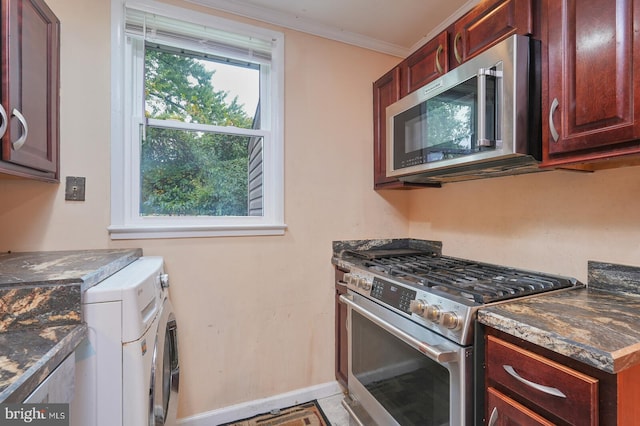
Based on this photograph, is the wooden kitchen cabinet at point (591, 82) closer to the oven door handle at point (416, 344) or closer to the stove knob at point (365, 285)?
the oven door handle at point (416, 344)

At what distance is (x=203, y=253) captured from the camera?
1675 mm

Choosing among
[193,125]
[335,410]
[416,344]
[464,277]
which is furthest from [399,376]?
[193,125]

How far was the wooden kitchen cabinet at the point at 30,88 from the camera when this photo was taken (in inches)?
41.3

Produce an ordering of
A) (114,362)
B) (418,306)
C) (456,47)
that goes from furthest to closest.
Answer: (456,47) → (418,306) → (114,362)

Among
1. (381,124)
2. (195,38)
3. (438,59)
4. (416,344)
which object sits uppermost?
(195,38)

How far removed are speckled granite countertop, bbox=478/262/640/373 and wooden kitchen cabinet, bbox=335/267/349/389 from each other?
1021mm

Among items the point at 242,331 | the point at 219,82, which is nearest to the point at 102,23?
the point at 219,82

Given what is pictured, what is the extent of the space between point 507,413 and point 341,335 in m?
1.15

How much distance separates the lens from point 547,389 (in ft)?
2.50

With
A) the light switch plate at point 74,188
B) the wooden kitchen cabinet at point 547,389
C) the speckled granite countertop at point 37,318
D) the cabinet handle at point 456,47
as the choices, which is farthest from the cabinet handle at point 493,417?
the light switch plate at point 74,188

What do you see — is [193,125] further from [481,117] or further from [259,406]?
[259,406]

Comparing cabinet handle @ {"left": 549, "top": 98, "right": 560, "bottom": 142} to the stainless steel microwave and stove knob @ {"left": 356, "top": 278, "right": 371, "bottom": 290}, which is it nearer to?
the stainless steel microwave

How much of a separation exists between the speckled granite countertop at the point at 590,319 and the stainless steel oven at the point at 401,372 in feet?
0.67

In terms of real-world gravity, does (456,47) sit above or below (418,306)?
above
